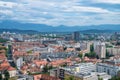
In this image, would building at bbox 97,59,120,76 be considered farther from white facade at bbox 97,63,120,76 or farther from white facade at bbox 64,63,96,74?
white facade at bbox 64,63,96,74

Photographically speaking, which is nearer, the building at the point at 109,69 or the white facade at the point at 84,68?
the white facade at the point at 84,68

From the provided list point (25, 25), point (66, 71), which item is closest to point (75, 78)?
point (66, 71)

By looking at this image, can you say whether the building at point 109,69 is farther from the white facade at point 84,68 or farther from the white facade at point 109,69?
the white facade at point 84,68

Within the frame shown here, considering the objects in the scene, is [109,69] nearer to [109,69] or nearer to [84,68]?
[109,69]

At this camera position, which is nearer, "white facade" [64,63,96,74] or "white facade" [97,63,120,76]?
"white facade" [64,63,96,74]

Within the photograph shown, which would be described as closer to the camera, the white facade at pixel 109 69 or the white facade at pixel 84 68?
the white facade at pixel 84 68

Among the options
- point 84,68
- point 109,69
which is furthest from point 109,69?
point 84,68

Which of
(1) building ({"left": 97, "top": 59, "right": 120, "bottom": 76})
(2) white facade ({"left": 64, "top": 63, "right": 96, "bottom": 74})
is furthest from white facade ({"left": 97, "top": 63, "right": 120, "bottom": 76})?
(2) white facade ({"left": 64, "top": 63, "right": 96, "bottom": 74})

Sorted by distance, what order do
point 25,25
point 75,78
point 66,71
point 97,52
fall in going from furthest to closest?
point 25,25
point 97,52
point 66,71
point 75,78

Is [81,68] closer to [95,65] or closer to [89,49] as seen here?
[95,65]

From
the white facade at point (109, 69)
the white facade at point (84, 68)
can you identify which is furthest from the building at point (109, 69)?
the white facade at point (84, 68)

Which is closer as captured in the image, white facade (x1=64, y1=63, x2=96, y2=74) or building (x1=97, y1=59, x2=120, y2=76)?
white facade (x1=64, y1=63, x2=96, y2=74)
